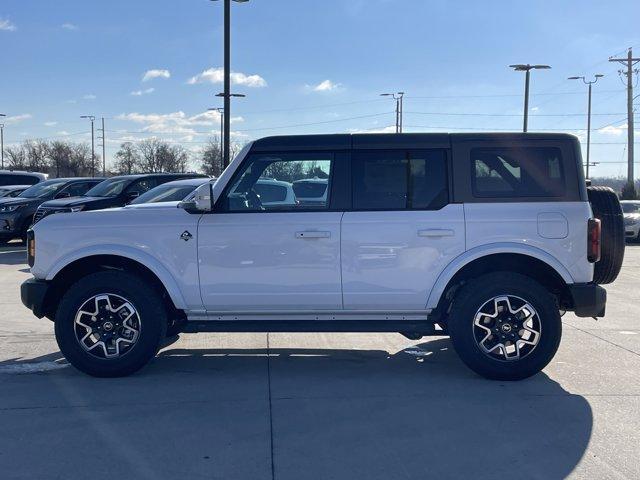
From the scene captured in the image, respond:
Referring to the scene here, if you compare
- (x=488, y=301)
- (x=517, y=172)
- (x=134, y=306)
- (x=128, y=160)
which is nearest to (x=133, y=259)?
(x=134, y=306)

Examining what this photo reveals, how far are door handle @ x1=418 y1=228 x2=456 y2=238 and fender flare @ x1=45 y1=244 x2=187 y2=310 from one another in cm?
209

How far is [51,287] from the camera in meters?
5.78

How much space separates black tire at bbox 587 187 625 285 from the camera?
5.77 metres

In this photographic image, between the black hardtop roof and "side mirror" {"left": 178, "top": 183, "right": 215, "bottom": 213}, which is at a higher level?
the black hardtop roof

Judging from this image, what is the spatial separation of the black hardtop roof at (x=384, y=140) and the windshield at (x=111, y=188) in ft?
34.3

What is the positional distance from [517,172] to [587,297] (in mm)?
1180

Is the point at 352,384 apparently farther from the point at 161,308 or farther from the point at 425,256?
the point at 161,308

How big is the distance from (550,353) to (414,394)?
1.23 metres

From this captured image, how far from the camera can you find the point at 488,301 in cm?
554

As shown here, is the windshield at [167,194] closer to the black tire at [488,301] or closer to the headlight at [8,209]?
the headlight at [8,209]

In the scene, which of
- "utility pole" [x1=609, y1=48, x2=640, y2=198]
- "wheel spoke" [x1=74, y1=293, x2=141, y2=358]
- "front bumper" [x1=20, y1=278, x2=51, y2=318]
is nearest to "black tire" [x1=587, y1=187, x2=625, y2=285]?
"wheel spoke" [x1=74, y1=293, x2=141, y2=358]

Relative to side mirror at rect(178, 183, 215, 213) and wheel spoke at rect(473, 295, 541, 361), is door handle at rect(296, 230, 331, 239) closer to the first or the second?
side mirror at rect(178, 183, 215, 213)

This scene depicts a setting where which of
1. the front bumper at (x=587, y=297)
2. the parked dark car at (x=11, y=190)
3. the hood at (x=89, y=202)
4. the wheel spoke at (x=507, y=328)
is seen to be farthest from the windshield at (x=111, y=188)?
the front bumper at (x=587, y=297)

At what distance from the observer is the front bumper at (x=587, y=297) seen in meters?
5.49
